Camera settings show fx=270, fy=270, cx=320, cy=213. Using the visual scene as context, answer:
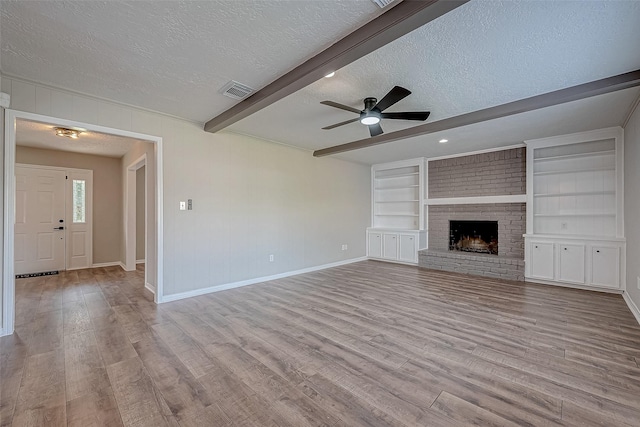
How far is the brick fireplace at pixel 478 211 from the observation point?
5.26 meters

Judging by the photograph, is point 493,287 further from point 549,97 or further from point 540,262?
point 549,97

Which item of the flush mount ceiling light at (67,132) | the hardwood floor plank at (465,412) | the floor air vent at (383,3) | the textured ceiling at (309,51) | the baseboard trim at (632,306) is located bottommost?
the hardwood floor plank at (465,412)

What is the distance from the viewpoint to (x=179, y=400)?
179 cm

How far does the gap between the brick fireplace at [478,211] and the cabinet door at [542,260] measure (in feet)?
0.61

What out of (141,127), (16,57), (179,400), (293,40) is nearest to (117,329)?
(179,400)

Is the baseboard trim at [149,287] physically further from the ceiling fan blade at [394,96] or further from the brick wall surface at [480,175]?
the brick wall surface at [480,175]

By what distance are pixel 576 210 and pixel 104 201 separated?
9717mm

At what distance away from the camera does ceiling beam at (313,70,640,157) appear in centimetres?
265

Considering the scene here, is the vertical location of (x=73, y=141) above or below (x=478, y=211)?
above

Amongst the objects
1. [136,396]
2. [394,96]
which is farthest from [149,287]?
[394,96]

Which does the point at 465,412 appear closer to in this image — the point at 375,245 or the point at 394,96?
the point at 394,96

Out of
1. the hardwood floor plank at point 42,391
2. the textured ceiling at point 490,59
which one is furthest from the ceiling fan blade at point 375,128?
the hardwood floor plank at point 42,391

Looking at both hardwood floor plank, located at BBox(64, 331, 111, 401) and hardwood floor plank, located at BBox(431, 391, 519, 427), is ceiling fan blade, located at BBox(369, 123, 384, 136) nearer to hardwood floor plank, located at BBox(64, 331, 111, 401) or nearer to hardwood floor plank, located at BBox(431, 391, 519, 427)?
hardwood floor plank, located at BBox(431, 391, 519, 427)

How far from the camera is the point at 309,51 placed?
7.57 feet
